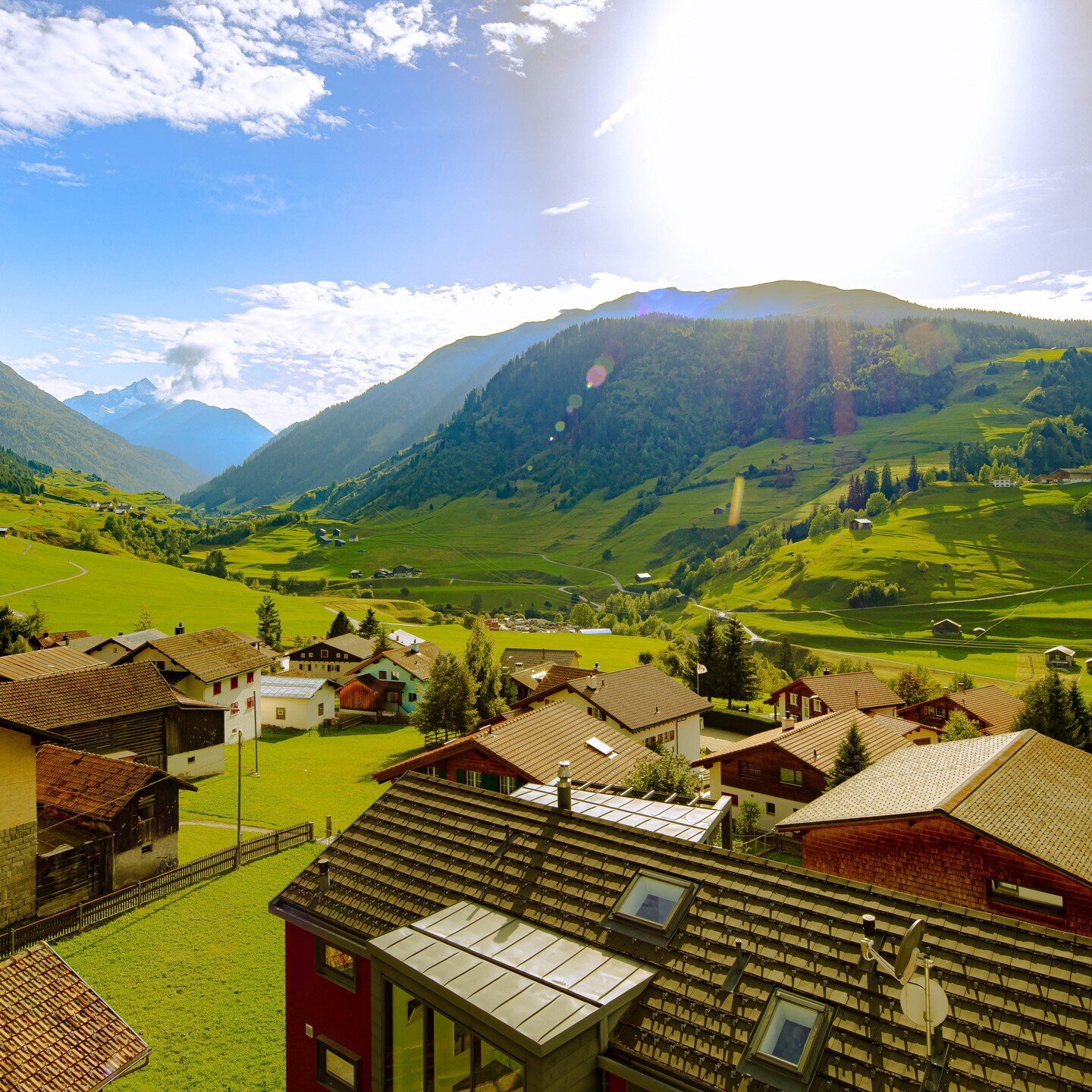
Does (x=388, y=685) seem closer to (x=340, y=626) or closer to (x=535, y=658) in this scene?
(x=535, y=658)

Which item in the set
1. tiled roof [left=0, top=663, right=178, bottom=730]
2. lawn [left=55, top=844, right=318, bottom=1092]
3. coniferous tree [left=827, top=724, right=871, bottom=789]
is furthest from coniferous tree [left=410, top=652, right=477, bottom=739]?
coniferous tree [left=827, top=724, right=871, bottom=789]

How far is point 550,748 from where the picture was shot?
27.8 metres

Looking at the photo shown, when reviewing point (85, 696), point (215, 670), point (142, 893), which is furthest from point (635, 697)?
point (85, 696)

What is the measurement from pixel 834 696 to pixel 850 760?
89.0ft

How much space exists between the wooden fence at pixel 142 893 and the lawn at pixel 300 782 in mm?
2910

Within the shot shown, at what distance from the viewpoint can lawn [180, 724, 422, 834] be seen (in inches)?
1368

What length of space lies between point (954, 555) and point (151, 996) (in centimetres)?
15883

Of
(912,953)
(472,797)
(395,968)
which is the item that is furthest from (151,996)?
(912,953)

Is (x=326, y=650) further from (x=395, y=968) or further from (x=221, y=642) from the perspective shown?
(x=395, y=968)

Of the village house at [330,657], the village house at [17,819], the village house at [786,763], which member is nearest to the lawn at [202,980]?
the village house at [17,819]

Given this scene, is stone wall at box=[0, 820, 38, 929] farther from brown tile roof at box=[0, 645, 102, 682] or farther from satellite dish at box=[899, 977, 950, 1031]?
satellite dish at box=[899, 977, 950, 1031]

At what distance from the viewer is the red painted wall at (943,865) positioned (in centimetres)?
1722

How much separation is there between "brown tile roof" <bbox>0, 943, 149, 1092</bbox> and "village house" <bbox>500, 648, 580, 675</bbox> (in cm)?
6608

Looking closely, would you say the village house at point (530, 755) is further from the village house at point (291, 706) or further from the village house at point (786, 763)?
the village house at point (291, 706)
